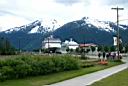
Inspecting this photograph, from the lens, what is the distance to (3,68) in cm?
2717

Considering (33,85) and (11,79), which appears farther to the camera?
(11,79)

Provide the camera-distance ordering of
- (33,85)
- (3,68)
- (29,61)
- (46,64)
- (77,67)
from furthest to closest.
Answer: (77,67) < (46,64) < (29,61) < (3,68) < (33,85)

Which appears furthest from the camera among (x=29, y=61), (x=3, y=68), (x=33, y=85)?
(x=29, y=61)

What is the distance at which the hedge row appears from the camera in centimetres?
2751

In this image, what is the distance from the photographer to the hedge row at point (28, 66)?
2751cm


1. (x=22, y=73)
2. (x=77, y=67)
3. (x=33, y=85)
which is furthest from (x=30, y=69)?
(x=77, y=67)

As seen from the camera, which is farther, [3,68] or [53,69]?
[53,69]

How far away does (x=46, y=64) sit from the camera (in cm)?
3362

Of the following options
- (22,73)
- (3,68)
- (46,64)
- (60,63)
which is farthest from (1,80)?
(60,63)

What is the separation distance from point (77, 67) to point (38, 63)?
36.6 feet

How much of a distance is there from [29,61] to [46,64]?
2.89m

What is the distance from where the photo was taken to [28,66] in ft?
97.5

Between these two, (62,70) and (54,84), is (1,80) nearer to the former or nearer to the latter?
(54,84)

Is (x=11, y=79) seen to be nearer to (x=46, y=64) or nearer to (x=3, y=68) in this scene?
(x=3, y=68)
